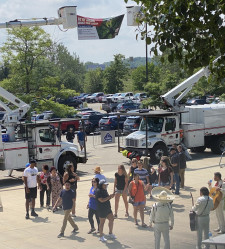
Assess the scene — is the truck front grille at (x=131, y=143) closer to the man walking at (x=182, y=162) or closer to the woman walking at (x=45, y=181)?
the man walking at (x=182, y=162)

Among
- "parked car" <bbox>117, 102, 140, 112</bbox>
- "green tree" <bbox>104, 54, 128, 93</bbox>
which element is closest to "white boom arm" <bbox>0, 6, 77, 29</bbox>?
"parked car" <bbox>117, 102, 140, 112</bbox>

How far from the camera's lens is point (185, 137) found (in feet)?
88.2

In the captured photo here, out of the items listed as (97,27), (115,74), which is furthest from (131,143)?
(115,74)

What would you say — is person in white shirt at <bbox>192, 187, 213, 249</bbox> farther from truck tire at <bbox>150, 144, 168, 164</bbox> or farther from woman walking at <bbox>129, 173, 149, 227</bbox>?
truck tire at <bbox>150, 144, 168, 164</bbox>

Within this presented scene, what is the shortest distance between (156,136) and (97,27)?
24.1 feet

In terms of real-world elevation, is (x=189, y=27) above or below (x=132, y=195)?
above

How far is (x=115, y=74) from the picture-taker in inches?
3123

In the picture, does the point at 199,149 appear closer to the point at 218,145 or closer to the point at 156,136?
the point at 218,145

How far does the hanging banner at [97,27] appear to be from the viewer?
1988 centimetres

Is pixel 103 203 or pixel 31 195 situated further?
pixel 31 195

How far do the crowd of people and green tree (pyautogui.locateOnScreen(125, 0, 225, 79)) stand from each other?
3.04 m

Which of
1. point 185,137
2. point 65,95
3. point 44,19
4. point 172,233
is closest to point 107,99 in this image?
point 65,95

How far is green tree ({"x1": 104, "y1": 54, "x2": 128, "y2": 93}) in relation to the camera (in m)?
77.4

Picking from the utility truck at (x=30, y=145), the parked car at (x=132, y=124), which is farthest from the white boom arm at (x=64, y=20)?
the parked car at (x=132, y=124)
